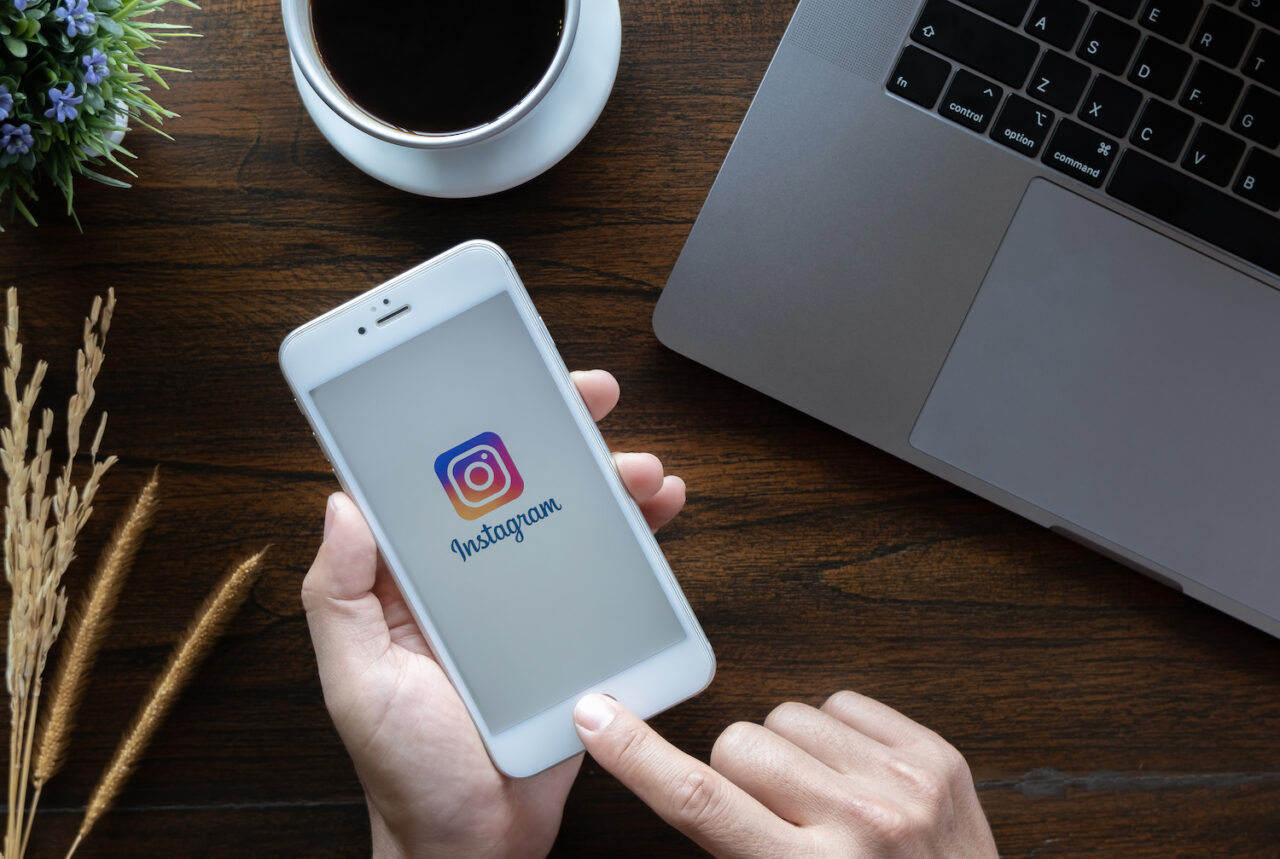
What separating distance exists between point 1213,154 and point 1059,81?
114 mm

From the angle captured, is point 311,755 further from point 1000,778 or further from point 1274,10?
point 1274,10

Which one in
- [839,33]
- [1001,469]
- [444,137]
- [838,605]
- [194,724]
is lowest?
[194,724]

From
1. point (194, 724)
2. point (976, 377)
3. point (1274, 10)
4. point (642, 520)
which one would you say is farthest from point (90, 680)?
point (1274, 10)

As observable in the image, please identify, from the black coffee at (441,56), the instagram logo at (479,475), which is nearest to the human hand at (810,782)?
the instagram logo at (479,475)

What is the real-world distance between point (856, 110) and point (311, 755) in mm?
627

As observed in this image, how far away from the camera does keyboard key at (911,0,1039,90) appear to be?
59 cm

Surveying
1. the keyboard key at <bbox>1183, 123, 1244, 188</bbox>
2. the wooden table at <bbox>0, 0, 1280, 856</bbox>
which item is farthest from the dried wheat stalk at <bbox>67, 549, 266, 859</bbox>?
the keyboard key at <bbox>1183, 123, 1244, 188</bbox>

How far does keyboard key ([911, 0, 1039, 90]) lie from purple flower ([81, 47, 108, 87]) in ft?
1.67

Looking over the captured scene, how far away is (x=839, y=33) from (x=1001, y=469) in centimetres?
32

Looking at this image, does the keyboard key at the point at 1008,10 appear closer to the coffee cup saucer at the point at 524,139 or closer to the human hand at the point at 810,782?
the coffee cup saucer at the point at 524,139

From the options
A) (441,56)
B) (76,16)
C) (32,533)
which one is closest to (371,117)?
(441,56)

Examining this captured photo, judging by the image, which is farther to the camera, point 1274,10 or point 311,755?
point 311,755

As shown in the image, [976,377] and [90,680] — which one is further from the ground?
[976,377]

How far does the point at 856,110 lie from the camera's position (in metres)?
0.60
